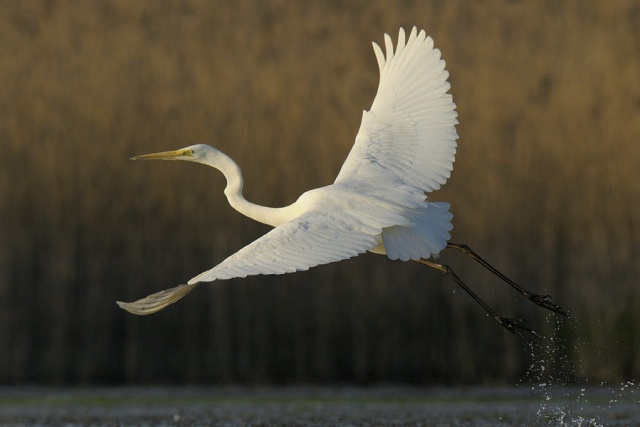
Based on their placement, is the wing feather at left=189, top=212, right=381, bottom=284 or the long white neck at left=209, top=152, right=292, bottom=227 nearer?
the wing feather at left=189, top=212, right=381, bottom=284

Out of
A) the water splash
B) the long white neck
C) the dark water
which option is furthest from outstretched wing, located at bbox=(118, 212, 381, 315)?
the water splash

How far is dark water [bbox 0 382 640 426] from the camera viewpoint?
745cm

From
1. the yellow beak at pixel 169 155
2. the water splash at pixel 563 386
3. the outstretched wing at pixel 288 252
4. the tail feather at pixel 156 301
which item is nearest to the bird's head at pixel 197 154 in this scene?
the yellow beak at pixel 169 155

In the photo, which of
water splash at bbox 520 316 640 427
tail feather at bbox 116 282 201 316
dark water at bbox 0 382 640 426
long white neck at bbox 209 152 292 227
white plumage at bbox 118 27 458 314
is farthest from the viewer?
water splash at bbox 520 316 640 427

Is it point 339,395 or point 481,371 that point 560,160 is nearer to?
point 481,371

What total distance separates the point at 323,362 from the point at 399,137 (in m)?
2.20

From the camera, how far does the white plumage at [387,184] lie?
5.44 metres

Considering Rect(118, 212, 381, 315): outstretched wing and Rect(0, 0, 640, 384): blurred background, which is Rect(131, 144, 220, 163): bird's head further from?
Rect(0, 0, 640, 384): blurred background

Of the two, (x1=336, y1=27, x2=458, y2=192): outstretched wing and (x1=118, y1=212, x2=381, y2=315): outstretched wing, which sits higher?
(x1=336, y1=27, x2=458, y2=192): outstretched wing

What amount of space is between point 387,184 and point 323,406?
212cm

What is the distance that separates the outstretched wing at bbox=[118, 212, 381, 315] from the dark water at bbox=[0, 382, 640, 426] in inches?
81.9

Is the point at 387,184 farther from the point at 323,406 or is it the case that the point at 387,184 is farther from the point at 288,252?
the point at 323,406

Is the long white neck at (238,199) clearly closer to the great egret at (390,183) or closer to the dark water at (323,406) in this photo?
the great egret at (390,183)

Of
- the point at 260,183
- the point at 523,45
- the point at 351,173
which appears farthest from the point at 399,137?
the point at 523,45
